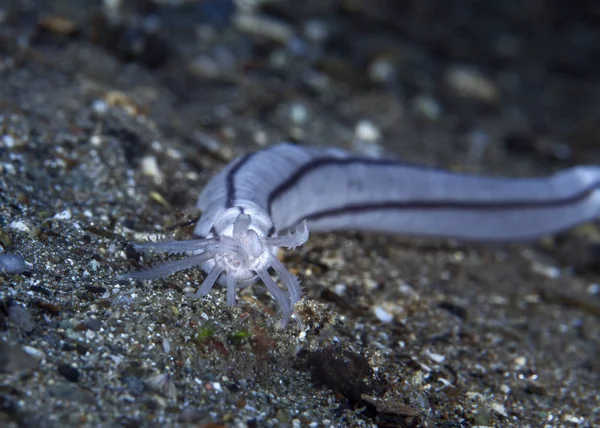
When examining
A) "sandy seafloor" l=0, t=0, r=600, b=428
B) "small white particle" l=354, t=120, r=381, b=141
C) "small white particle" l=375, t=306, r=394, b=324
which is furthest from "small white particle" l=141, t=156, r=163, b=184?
"small white particle" l=354, t=120, r=381, b=141

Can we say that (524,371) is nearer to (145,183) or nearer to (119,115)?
(145,183)

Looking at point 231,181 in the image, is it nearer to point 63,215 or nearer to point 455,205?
point 63,215

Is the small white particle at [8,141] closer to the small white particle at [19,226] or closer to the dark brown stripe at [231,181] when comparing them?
the small white particle at [19,226]

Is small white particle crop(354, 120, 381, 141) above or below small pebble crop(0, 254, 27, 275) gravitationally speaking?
above

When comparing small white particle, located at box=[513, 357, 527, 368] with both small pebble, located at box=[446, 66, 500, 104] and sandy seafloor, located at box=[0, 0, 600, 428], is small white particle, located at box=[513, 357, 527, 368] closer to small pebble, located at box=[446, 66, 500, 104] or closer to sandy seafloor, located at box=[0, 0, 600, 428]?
sandy seafloor, located at box=[0, 0, 600, 428]

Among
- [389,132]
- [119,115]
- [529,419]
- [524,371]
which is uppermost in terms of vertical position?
[389,132]

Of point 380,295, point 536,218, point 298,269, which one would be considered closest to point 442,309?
point 380,295

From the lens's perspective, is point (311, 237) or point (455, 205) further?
point (455, 205)

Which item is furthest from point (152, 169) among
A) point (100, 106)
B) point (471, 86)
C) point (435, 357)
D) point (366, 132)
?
point (471, 86)
